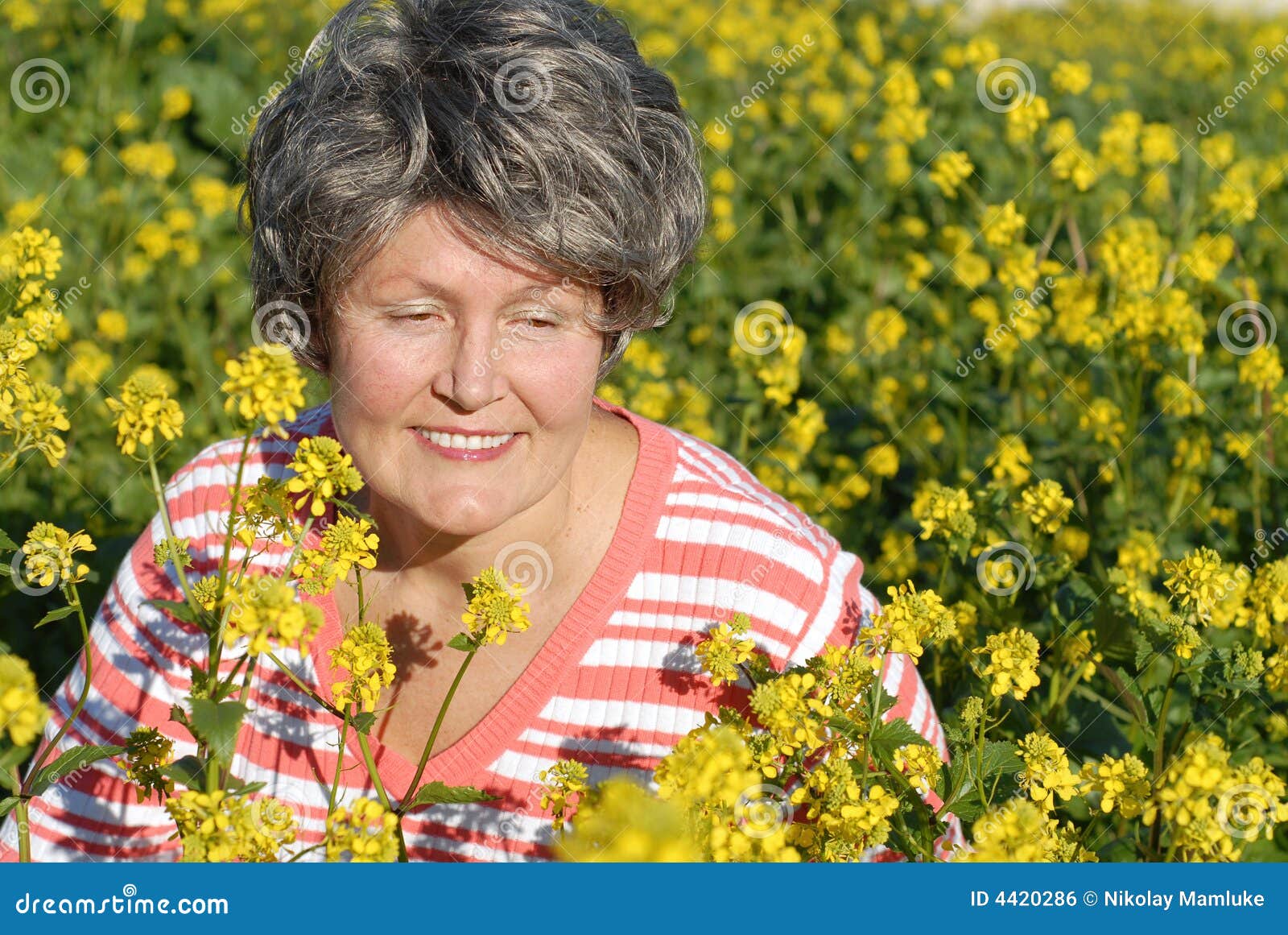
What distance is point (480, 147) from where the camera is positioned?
1.83m

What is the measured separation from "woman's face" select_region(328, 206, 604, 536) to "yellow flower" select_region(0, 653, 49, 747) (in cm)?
76

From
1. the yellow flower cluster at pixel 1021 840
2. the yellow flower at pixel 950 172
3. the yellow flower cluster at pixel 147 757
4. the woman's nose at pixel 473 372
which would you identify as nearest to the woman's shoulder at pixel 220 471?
the woman's nose at pixel 473 372

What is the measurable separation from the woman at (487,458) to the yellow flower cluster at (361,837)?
656mm

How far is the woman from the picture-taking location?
6.11 feet

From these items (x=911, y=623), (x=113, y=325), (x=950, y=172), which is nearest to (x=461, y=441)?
(x=911, y=623)

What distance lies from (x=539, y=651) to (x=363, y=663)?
A: 0.64 m

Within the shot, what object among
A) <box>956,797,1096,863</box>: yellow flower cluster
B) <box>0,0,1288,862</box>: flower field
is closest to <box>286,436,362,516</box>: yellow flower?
<box>0,0,1288,862</box>: flower field

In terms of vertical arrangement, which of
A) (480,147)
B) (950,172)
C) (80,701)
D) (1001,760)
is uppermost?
(950,172)

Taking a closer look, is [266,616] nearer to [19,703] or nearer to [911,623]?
[19,703]

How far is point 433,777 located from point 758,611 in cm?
59

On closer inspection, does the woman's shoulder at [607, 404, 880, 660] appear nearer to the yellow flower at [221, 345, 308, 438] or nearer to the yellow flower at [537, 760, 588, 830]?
the yellow flower at [537, 760, 588, 830]

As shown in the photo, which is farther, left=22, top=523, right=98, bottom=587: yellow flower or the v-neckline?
the v-neckline

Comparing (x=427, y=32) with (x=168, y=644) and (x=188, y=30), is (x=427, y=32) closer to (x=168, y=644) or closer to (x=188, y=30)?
(x=168, y=644)

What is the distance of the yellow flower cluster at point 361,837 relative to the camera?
1.37m
